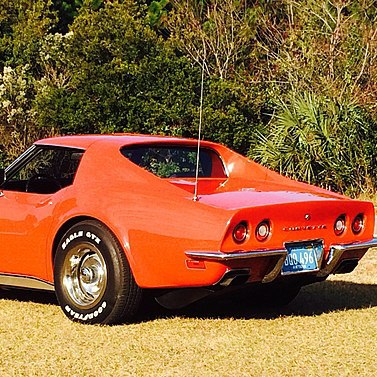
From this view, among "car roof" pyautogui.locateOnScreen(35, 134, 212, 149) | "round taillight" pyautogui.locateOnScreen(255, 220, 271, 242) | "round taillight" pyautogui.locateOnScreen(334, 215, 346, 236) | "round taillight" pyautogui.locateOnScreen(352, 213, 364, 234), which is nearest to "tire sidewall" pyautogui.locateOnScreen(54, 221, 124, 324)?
"car roof" pyautogui.locateOnScreen(35, 134, 212, 149)

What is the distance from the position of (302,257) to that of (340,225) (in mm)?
472

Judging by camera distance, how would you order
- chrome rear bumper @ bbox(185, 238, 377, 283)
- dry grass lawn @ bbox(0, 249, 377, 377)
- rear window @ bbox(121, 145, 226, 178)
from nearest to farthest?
dry grass lawn @ bbox(0, 249, 377, 377)
chrome rear bumper @ bbox(185, 238, 377, 283)
rear window @ bbox(121, 145, 226, 178)

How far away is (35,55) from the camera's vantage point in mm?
28641

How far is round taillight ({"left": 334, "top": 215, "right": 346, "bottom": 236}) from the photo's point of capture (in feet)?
21.9

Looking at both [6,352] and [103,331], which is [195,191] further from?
[6,352]

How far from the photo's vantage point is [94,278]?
655cm

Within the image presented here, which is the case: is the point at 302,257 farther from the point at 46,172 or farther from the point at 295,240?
the point at 46,172

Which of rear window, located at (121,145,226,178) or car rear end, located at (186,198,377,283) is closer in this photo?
car rear end, located at (186,198,377,283)

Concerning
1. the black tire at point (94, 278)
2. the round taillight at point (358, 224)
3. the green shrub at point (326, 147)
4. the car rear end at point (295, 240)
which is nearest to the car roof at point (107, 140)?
the black tire at point (94, 278)

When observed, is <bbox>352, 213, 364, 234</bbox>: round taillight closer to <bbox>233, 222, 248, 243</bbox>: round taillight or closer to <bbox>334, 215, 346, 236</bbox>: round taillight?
<bbox>334, 215, 346, 236</bbox>: round taillight

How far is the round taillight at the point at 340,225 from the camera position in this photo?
6.68 metres

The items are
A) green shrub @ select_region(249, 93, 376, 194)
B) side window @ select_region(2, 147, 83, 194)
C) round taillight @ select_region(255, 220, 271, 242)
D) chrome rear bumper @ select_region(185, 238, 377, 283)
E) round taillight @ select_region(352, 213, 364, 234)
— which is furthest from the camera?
green shrub @ select_region(249, 93, 376, 194)

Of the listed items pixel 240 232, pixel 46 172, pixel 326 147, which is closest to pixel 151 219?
pixel 240 232

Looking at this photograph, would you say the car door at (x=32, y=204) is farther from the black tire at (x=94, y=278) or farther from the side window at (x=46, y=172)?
the black tire at (x=94, y=278)
